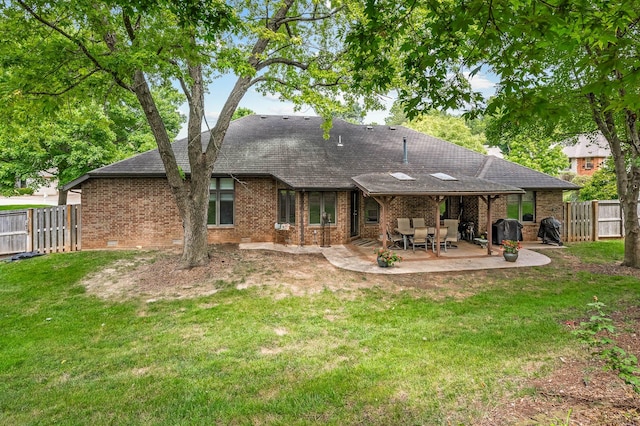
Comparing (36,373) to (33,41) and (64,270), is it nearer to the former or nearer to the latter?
(64,270)

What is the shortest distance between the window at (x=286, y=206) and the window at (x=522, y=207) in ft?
30.3

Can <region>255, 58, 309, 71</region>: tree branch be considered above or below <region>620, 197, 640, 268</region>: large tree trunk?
above

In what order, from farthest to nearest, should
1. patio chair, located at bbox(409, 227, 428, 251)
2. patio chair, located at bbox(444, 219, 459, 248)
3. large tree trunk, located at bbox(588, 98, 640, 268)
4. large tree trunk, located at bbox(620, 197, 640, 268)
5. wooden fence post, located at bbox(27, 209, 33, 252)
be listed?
patio chair, located at bbox(444, 219, 459, 248), patio chair, located at bbox(409, 227, 428, 251), wooden fence post, located at bbox(27, 209, 33, 252), large tree trunk, located at bbox(620, 197, 640, 268), large tree trunk, located at bbox(588, 98, 640, 268)

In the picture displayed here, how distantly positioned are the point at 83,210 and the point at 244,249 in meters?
6.16

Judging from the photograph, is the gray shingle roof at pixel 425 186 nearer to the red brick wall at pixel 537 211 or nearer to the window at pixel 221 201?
the red brick wall at pixel 537 211

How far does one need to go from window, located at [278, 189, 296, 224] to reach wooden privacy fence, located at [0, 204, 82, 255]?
749 centimetres

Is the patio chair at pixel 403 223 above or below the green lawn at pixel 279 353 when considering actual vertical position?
above

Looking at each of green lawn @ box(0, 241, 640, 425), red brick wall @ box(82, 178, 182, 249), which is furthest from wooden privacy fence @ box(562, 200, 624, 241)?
red brick wall @ box(82, 178, 182, 249)

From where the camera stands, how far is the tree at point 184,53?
6.69m

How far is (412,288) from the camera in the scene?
27.3ft

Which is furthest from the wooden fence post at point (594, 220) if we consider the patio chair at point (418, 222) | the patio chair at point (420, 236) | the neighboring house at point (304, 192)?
the patio chair at point (420, 236)

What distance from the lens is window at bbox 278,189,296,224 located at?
13.9 m

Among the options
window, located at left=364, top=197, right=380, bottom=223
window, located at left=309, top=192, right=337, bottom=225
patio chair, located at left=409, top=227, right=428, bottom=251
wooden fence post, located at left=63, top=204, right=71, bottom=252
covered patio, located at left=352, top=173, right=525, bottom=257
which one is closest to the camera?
covered patio, located at left=352, top=173, right=525, bottom=257

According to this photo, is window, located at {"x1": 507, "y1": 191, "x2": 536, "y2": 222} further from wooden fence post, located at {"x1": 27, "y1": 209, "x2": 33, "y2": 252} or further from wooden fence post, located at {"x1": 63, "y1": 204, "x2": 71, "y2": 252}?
wooden fence post, located at {"x1": 27, "y1": 209, "x2": 33, "y2": 252}
